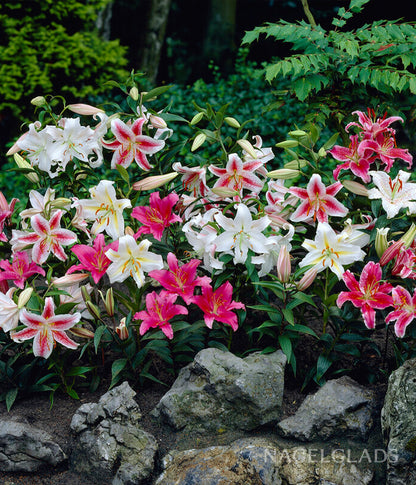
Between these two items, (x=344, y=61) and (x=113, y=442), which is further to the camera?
(x=344, y=61)

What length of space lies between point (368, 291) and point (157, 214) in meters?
0.88

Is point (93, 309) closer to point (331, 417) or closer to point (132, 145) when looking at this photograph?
point (132, 145)

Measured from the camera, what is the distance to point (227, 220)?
2.22 metres

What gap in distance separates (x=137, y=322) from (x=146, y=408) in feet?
1.16

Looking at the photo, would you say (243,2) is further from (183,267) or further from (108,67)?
(183,267)

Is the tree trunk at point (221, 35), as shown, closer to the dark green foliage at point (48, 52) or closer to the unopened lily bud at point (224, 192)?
the dark green foliage at point (48, 52)

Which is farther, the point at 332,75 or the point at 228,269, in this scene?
the point at 332,75

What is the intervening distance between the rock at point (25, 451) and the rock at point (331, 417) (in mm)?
867

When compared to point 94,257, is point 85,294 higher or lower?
lower

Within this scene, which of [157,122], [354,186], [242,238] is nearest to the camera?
[242,238]

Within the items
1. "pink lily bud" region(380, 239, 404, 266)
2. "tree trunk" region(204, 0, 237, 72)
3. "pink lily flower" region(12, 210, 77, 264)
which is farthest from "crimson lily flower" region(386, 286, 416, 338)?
"tree trunk" region(204, 0, 237, 72)

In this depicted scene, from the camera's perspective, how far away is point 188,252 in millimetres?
2510

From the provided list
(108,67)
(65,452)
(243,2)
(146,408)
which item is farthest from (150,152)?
(243,2)

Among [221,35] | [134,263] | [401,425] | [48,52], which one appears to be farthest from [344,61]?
[221,35]
